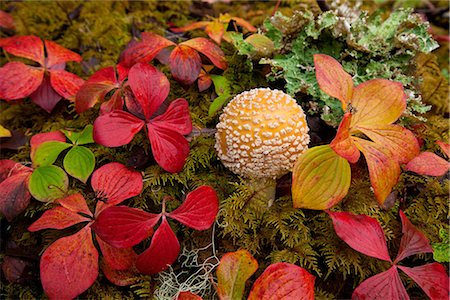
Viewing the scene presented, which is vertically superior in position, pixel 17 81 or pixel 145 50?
pixel 145 50

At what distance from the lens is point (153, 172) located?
1603 mm

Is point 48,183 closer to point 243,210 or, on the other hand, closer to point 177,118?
point 177,118

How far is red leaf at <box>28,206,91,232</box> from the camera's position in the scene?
139 cm

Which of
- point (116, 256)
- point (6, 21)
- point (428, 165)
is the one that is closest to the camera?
point (116, 256)

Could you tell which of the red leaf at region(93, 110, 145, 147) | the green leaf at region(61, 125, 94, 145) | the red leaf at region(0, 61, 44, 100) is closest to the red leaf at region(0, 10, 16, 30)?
the red leaf at region(0, 61, 44, 100)

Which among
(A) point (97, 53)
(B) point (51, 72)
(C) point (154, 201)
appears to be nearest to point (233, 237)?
(C) point (154, 201)

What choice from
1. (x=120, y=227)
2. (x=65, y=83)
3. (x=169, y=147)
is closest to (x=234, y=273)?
(x=120, y=227)

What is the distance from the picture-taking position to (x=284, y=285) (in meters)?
1.28

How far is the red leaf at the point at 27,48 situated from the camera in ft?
6.15

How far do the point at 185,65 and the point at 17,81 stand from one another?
28.9 inches

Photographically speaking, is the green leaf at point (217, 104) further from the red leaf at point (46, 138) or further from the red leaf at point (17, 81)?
the red leaf at point (17, 81)

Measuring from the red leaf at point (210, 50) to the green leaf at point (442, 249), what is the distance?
1099 millimetres

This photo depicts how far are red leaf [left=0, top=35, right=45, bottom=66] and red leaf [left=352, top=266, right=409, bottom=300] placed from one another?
63.4 inches

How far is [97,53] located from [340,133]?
4.77 ft
